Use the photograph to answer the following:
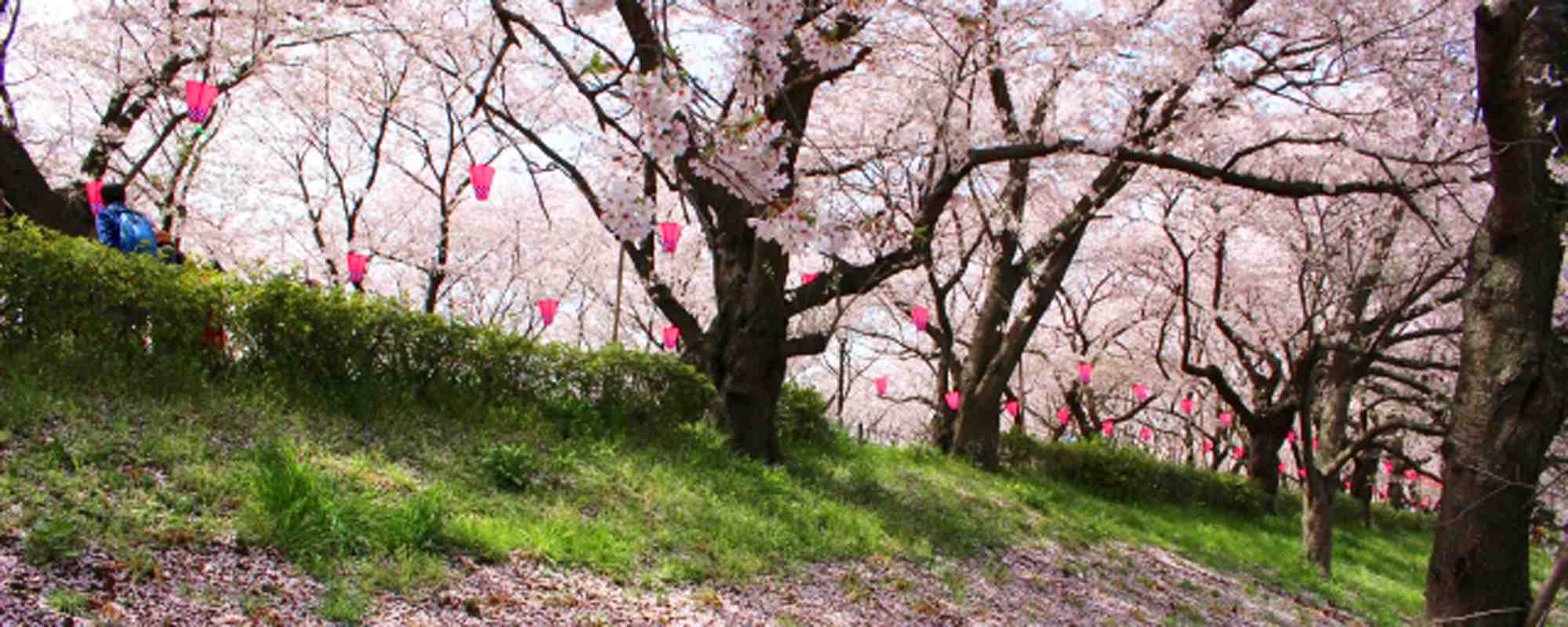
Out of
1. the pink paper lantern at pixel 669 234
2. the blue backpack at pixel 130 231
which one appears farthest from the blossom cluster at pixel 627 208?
the pink paper lantern at pixel 669 234

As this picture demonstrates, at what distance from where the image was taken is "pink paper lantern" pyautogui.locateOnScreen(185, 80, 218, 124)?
8703 mm

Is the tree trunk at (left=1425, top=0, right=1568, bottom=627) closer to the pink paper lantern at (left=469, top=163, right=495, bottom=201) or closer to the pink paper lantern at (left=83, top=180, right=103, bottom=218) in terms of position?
the pink paper lantern at (left=469, top=163, right=495, bottom=201)

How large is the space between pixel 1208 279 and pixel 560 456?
16493mm

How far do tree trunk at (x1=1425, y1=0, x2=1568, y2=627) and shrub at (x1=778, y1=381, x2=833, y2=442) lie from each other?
232 inches

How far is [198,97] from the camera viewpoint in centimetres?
883

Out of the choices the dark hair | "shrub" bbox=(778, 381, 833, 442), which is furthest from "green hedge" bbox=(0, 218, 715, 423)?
"shrub" bbox=(778, 381, 833, 442)

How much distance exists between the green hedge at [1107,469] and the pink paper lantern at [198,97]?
10133mm

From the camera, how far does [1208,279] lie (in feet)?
63.2

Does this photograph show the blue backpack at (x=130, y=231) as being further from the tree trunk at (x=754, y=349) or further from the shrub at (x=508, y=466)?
the tree trunk at (x=754, y=349)

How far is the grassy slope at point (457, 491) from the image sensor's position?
3930mm

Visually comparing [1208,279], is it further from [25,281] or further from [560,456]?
[25,281]

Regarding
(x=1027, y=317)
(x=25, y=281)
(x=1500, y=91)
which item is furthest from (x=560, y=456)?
(x=1027, y=317)

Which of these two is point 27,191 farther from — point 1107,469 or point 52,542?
point 1107,469

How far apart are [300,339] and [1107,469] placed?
10305mm
